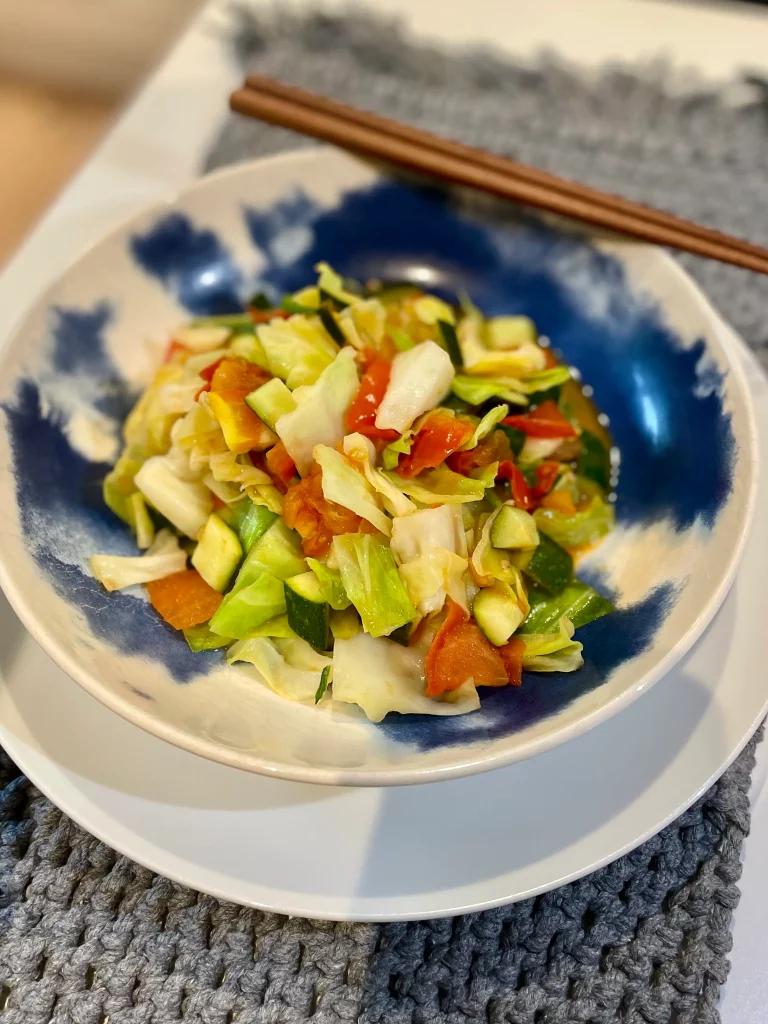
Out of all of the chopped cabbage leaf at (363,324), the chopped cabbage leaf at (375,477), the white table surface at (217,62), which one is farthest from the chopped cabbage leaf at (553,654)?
the white table surface at (217,62)

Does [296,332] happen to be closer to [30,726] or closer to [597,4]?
[30,726]

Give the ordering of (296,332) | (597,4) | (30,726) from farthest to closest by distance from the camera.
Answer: (597,4)
(296,332)
(30,726)

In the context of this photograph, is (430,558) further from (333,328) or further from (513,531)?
(333,328)

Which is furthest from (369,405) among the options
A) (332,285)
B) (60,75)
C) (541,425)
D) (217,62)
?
(60,75)

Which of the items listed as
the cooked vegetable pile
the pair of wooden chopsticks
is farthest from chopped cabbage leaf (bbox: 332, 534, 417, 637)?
the pair of wooden chopsticks

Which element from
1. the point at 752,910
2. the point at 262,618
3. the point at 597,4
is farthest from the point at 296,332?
the point at 597,4

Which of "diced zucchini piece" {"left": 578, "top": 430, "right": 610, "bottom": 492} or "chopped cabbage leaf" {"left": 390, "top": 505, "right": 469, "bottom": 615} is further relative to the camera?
"diced zucchini piece" {"left": 578, "top": 430, "right": 610, "bottom": 492}

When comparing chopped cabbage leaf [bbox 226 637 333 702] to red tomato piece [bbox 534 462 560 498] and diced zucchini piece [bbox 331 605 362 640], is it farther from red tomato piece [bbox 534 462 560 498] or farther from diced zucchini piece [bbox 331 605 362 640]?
red tomato piece [bbox 534 462 560 498]
